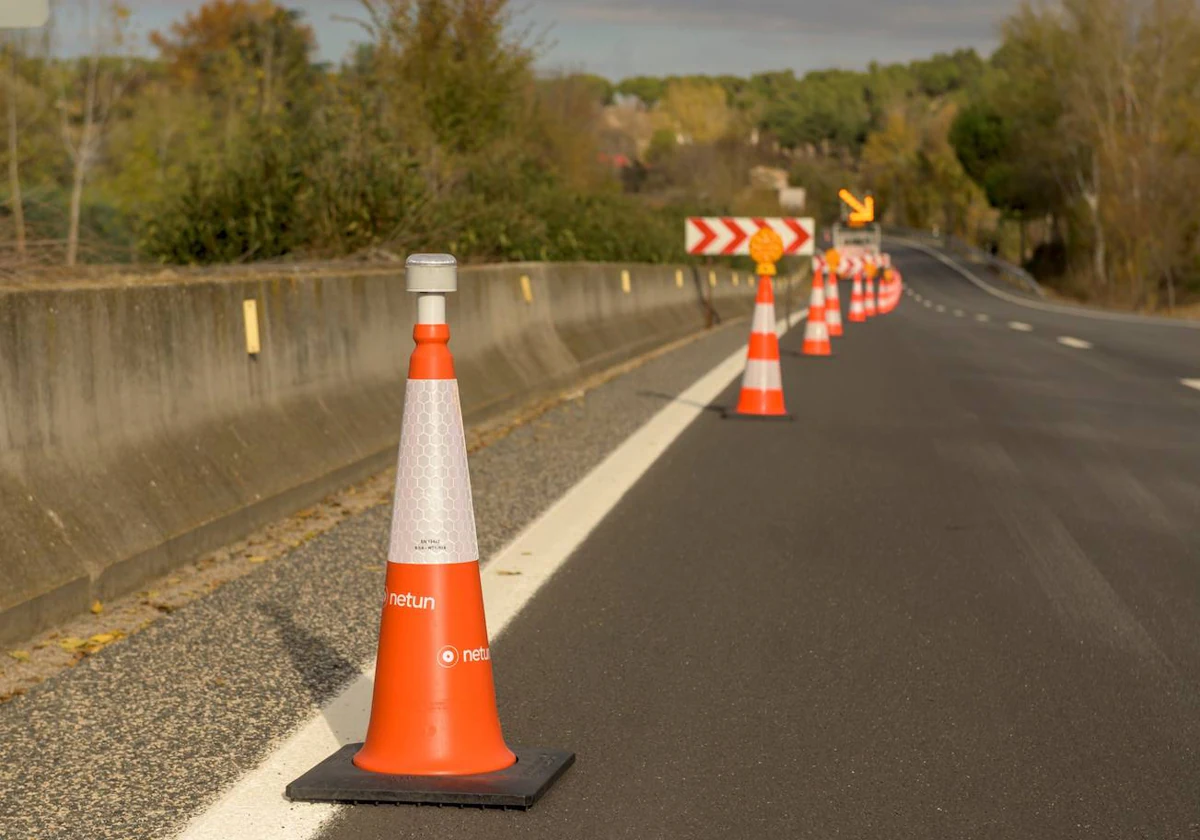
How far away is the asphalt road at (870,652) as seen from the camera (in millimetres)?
4270

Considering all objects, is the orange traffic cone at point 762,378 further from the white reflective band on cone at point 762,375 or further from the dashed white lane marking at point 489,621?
the dashed white lane marking at point 489,621

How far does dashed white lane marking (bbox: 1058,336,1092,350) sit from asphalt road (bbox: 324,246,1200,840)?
13.3 meters

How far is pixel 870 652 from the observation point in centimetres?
589

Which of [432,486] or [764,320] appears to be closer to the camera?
[432,486]

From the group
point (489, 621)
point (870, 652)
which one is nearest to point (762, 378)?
point (489, 621)

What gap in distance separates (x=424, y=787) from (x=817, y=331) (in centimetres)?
1832

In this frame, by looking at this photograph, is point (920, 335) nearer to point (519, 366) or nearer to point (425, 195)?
point (425, 195)

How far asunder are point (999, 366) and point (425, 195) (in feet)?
23.8

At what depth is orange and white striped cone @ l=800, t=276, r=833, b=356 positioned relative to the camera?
21938 mm

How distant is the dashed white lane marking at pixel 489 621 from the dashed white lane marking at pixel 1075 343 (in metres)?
12.6

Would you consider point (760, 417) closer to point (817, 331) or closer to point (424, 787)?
point (817, 331)

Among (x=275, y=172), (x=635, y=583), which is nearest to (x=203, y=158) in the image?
(x=275, y=172)

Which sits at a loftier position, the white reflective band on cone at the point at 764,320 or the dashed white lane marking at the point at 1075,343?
the white reflective band on cone at the point at 764,320

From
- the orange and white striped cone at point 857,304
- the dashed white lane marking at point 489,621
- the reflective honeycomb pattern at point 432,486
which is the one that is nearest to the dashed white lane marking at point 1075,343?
the orange and white striped cone at point 857,304
